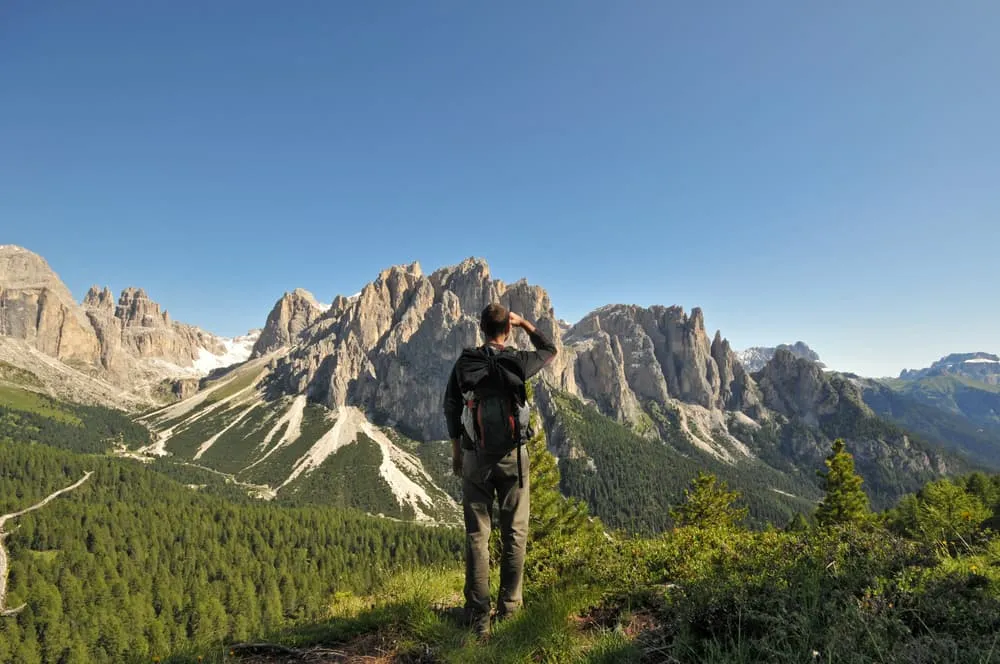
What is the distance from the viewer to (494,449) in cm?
593

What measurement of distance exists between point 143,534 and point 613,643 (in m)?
158

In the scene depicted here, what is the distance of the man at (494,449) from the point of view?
5.96 metres

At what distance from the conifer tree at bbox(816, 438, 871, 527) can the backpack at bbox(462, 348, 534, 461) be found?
1483 inches

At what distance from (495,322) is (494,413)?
1280 mm

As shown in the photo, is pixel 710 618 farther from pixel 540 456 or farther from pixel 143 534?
pixel 143 534

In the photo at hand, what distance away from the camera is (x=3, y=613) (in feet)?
258

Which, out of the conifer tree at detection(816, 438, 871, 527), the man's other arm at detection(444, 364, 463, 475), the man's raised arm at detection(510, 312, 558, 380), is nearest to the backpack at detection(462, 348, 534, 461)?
the man's other arm at detection(444, 364, 463, 475)

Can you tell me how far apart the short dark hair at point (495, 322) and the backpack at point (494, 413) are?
1.11 ft

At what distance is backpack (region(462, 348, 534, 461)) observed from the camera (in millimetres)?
5969

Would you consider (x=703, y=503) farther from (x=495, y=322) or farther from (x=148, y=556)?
(x=148, y=556)

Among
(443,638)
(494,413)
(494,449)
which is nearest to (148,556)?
(443,638)

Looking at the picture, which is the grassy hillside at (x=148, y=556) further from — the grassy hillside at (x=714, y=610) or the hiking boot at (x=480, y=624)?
the hiking boot at (x=480, y=624)

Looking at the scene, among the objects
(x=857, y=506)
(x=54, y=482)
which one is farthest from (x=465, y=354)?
(x=54, y=482)

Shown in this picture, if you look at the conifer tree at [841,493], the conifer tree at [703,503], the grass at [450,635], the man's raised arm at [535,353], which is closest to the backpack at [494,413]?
the man's raised arm at [535,353]
